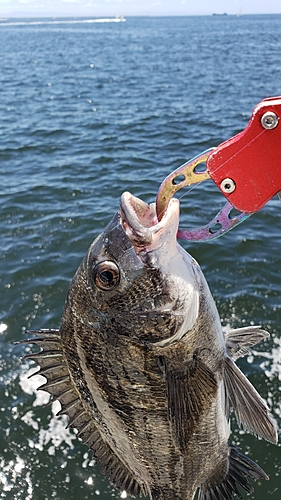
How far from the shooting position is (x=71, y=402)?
10.6 feet

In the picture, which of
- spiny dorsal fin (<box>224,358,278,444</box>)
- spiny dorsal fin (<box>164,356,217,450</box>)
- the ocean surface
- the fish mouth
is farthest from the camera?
the ocean surface

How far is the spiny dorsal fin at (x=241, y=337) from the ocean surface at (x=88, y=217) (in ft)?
7.12

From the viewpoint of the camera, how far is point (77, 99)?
20.1 m

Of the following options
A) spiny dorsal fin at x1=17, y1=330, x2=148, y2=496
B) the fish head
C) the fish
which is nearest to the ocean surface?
spiny dorsal fin at x1=17, y1=330, x2=148, y2=496

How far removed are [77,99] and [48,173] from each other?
9.63 meters

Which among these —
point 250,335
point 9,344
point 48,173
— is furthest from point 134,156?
point 250,335

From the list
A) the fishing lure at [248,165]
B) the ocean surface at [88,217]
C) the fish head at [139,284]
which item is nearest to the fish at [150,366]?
the fish head at [139,284]

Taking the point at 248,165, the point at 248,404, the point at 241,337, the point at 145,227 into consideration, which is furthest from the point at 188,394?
the point at 248,165

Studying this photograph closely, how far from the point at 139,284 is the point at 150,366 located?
1.66 feet

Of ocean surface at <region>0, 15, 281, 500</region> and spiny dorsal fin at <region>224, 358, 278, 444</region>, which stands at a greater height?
spiny dorsal fin at <region>224, 358, 278, 444</region>

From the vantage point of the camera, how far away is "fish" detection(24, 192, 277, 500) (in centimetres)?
276

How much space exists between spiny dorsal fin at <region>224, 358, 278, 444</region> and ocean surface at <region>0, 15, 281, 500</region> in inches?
78.0

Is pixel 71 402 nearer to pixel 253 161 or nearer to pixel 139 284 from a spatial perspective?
pixel 139 284

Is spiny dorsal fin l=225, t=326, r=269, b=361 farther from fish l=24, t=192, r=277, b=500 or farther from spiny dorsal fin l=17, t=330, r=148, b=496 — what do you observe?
spiny dorsal fin l=17, t=330, r=148, b=496
